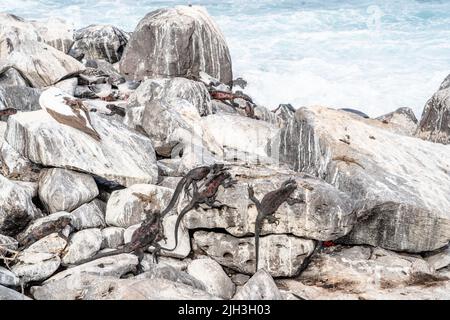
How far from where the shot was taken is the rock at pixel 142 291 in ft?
18.1

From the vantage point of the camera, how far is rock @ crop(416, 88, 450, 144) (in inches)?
434

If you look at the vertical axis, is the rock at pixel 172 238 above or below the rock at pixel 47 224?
below

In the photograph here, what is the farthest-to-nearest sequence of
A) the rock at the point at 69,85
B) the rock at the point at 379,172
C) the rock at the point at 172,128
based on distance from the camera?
the rock at the point at 69,85
the rock at the point at 172,128
the rock at the point at 379,172

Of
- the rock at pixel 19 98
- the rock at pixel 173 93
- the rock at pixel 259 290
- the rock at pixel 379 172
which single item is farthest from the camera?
the rock at pixel 173 93

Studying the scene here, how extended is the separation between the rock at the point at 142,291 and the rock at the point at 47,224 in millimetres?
1783

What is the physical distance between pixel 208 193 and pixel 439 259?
3064mm

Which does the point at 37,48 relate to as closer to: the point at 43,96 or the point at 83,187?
the point at 43,96

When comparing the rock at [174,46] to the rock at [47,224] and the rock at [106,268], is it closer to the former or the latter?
the rock at [47,224]

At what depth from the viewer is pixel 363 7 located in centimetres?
3778

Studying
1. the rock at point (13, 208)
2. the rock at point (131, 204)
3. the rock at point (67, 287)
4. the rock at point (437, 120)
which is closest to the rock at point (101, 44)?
the rock at point (437, 120)

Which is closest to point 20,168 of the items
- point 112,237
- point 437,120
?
point 112,237

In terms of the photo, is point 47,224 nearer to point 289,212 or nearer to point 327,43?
point 289,212
